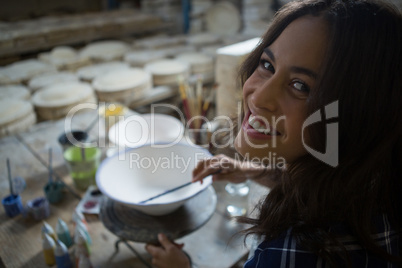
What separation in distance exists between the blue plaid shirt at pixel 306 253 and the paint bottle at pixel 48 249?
28.1 inches

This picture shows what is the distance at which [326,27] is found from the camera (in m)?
0.79

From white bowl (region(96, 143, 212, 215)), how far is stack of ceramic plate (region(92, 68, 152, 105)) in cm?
164

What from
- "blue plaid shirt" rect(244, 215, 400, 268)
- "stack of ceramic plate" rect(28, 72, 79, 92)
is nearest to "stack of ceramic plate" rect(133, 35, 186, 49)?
"stack of ceramic plate" rect(28, 72, 79, 92)

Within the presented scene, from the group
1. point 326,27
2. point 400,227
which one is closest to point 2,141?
point 326,27

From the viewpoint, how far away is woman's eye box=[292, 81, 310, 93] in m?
0.83

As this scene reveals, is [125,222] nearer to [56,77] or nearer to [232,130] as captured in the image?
[232,130]

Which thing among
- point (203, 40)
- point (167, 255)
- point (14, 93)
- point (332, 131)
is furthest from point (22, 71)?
point (332, 131)

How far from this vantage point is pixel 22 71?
3385mm

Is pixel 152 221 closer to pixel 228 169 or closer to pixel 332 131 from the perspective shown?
pixel 228 169

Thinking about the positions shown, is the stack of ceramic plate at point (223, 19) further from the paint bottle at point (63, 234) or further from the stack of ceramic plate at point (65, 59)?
the paint bottle at point (63, 234)

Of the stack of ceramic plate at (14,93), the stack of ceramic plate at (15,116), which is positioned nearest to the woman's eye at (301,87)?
the stack of ceramic plate at (15,116)

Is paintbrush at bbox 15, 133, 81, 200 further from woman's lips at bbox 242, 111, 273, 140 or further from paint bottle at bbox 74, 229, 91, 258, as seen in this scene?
woman's lips at bbox 242, 111, 273, 140

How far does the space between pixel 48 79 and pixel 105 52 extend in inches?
35.8

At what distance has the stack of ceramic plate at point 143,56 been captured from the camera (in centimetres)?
362
